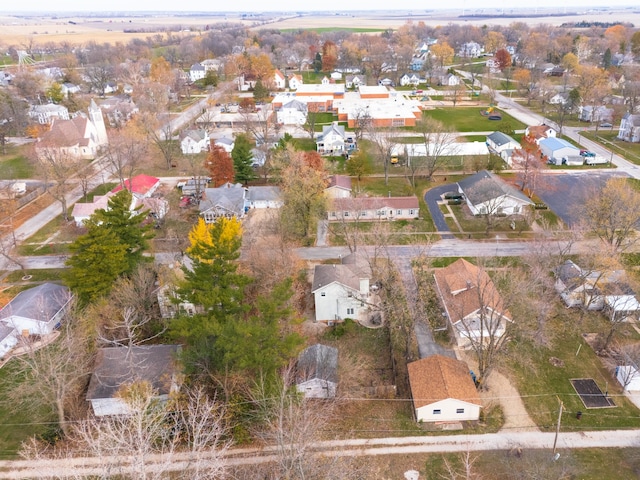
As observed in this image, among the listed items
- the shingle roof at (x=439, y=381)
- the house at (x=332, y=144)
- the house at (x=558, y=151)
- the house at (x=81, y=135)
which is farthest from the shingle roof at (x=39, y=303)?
the house at (x=558, y=151)

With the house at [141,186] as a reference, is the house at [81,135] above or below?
above

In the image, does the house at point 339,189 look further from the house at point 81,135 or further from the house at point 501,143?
the house at point 81,135

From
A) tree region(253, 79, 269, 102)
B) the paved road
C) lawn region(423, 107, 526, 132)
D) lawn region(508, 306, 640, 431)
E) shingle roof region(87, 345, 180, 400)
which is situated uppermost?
tree region(253, 79, 269, 102)

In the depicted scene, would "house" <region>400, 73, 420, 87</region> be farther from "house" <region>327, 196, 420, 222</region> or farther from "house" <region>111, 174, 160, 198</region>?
"house" <region>111, 174, 160, 198</region>

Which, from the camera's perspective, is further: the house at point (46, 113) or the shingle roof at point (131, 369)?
the house at point (46, 113)

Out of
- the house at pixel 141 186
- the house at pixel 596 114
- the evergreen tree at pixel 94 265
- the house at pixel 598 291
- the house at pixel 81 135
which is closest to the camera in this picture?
the evergreen tree at pixel 94 265

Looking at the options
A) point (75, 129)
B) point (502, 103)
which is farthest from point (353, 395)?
point (502, 103)

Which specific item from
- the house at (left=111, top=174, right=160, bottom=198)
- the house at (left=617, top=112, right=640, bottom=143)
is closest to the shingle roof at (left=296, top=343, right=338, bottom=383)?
the house at (left=111, top=174, right=160, bottom=198)

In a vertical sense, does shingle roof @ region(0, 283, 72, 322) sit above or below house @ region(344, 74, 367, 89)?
below
